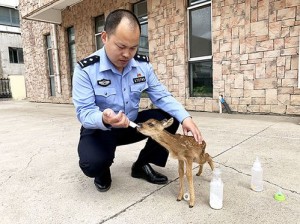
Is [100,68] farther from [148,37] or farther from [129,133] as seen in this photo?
[148,37]

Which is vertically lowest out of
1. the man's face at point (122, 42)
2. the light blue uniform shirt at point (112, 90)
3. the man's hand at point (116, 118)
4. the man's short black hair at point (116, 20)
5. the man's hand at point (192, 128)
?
the man's hand at point (192, 128)

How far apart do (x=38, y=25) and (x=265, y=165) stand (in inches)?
509

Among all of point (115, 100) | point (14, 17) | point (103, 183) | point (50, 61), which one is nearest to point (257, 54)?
point (115, 100)

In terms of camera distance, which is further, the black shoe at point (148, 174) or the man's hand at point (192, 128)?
the black shoe at point (148, 174)

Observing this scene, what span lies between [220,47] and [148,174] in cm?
433

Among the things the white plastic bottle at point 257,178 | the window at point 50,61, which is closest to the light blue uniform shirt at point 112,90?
the white plastic bottle at point 257,178

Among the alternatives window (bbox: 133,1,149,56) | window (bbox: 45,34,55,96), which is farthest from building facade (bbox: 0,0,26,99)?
window (bbox: 133,1,149,56)

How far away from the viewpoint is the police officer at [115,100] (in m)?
1.73

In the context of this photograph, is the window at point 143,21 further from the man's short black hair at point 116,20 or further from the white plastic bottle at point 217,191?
the white plastic bottle at point 217,191

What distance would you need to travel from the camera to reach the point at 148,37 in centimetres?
739

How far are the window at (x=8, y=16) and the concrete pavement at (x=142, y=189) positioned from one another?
21.0 metres

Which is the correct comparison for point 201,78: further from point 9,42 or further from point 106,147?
point 9,42

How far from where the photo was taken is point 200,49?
20.6 ft

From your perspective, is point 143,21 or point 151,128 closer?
point 151,128
